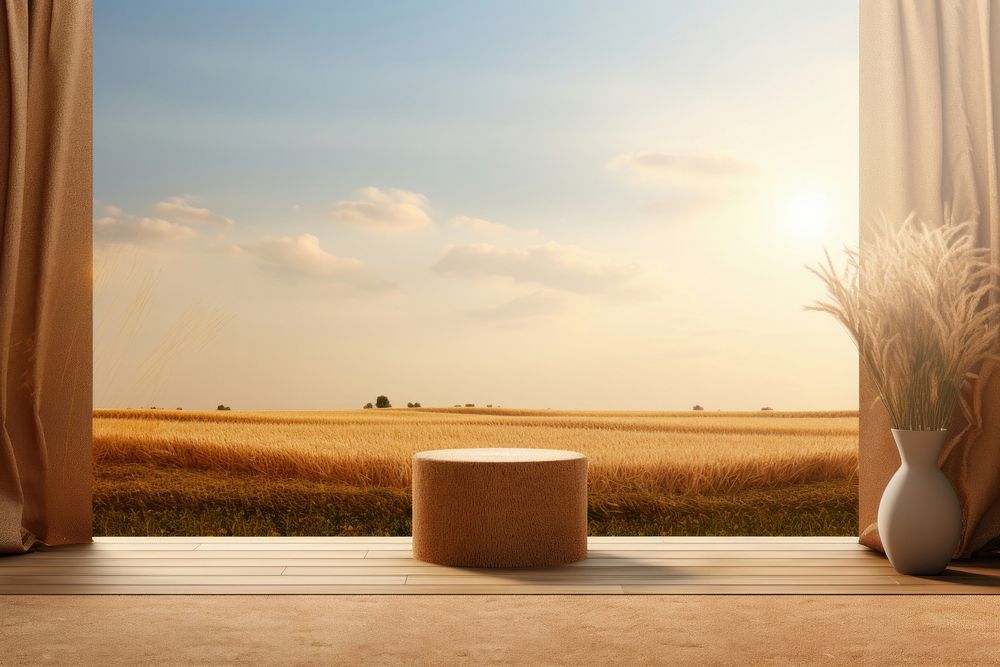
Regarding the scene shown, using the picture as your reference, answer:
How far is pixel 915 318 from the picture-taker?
2543 mm

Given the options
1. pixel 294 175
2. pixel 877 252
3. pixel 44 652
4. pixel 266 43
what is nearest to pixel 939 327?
pixel 877 252

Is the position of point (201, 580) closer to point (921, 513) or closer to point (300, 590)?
point (300, 590)

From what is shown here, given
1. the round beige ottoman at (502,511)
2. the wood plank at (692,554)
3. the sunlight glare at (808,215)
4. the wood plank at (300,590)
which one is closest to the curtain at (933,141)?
the wood plank at (692,554)

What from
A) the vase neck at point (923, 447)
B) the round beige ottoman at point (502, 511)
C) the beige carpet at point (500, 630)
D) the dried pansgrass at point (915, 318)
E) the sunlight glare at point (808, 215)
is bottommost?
the beige carpet at point (500, 630)

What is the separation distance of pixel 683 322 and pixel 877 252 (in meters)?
1.69

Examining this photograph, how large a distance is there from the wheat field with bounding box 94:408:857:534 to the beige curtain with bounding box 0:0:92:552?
113 cm

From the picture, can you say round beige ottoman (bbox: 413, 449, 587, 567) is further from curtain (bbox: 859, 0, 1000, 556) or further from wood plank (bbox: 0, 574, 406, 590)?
curtain (bbox: 859, 0, 1000, 556)

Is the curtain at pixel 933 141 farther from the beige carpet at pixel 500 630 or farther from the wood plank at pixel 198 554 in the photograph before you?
the wood plank at pixel 198 554

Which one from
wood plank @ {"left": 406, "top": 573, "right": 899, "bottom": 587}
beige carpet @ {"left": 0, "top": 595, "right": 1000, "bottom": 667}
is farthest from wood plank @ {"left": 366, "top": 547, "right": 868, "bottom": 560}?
beige carpet @ {"left": 0, "top": 595, "right": 1000, "bottom": 667}

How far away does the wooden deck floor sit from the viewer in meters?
2.30

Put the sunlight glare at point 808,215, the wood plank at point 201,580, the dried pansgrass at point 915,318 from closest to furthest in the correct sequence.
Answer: the wood plank at point 201,580 < the dried pansgrass at point 915,318 < the sunlight glare at point 808,215

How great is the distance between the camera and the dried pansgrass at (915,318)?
248 cm

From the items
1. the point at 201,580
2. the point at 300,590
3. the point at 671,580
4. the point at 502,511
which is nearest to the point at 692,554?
the point at 671,580

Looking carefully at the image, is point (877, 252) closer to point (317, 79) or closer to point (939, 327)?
point (939, 327)
